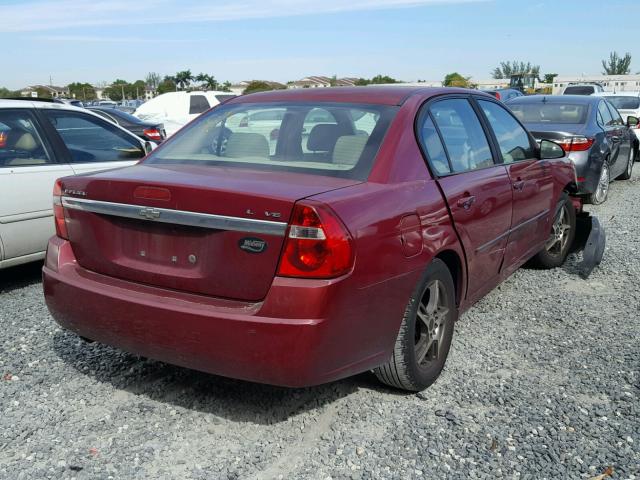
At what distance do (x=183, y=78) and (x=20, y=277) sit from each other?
8913cm

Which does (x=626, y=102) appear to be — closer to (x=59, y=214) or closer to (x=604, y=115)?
(x=604, y=115)

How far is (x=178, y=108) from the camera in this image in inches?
676

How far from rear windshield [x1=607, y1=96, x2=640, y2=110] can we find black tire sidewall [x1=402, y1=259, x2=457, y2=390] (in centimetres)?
1869

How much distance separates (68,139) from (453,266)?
3.80 metres

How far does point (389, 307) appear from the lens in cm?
296

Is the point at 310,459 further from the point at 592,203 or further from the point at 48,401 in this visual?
the point at 592,203

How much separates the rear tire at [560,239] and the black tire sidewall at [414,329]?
2.43 meters

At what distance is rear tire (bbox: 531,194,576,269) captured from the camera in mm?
5762

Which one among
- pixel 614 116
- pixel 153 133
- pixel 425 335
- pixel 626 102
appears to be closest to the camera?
pixel 425 335

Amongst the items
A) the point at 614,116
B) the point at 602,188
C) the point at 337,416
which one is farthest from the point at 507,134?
the point at 614,116

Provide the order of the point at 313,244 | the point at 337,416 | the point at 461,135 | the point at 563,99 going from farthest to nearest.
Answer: the point at 563,99, the point at 461,135, the point at 337,416, the point at 313,244

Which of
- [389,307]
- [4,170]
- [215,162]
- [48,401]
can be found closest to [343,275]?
[389,307]

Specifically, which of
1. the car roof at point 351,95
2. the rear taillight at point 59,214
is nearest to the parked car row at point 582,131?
the car roof at point 351,95

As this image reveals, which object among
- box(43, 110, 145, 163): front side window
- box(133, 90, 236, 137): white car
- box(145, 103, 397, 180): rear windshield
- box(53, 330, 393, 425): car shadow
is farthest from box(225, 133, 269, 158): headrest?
box(133, 90, 236, 137): white car
